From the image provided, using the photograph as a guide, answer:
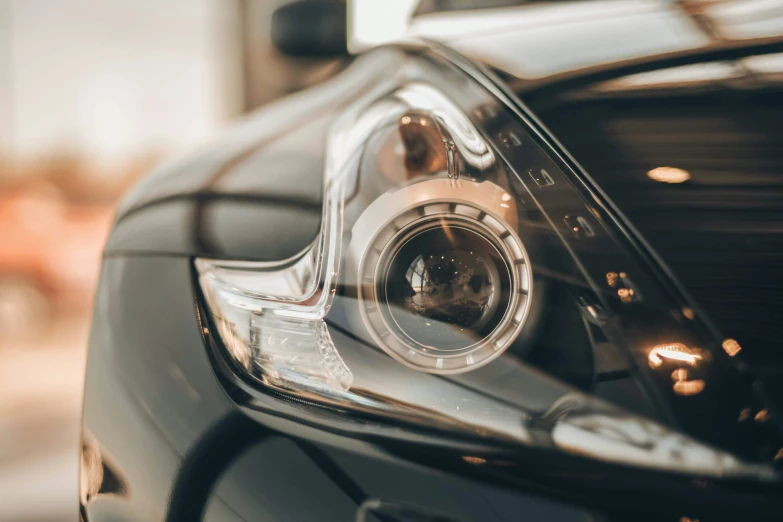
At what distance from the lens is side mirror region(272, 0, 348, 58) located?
4.50 ft

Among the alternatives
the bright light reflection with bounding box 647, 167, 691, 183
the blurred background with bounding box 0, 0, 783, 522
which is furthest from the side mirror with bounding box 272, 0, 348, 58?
the bright light reflection with bounding box 647, 167, 691, 183

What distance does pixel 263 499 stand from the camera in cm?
56

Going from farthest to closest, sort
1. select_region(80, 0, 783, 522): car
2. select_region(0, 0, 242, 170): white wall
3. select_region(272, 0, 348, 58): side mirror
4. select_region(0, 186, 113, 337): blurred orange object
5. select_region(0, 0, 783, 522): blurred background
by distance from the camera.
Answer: select_region(0, 0, 242, 170): white wall < select_region(0, 186, 113, 337): blurred orange object < select_region(0, 0, 783, 522): blurred background < select_region(272, 0, 348, 58): side mirror < select_region(80, 0, 783, 522): car

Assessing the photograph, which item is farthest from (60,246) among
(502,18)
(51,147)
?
(502,18)

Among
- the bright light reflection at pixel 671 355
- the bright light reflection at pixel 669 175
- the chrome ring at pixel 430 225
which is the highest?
the bright light reflection at pixel 669 175

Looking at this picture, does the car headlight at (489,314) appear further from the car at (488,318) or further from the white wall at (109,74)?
the white wall at (109,74)

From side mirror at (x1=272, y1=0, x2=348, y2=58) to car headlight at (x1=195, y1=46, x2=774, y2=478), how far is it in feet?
2.70

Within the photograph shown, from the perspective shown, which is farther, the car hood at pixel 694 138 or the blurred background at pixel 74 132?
the blurred background at pixel 74 132

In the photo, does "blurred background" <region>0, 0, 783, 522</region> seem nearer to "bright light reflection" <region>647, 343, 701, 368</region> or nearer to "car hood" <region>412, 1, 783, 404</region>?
"car hood" <region>412, 1, 783, 404</region>

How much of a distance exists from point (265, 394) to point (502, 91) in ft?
1.31

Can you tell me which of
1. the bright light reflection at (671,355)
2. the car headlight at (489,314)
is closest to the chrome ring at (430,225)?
the car headlight at (489,314)

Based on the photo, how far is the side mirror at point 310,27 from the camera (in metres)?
1.37

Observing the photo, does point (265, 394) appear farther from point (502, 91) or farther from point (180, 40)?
point (180, 40)

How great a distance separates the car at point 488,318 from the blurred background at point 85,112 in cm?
281
